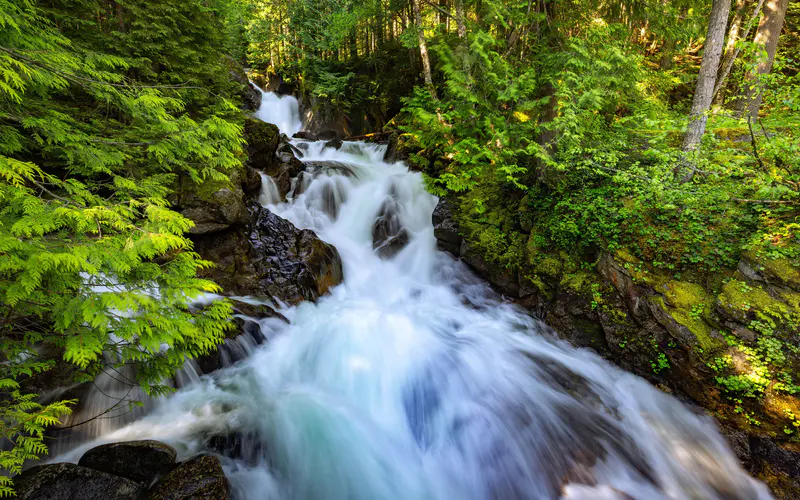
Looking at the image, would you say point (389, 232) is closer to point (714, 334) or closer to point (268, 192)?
point (268, 192)

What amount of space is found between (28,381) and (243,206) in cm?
482

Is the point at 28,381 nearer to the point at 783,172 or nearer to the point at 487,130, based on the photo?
the point at 487,130

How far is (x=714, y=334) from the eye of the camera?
496cm

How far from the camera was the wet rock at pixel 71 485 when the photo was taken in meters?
2.99

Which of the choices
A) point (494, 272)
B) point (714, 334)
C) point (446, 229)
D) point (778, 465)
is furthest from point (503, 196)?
point (778, 465)

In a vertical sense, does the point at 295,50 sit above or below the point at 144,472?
above

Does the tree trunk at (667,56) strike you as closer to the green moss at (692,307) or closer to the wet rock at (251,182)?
the green moss at (692,307)

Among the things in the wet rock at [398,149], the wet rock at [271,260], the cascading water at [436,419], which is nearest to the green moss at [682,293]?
the cascading water at [436,419]

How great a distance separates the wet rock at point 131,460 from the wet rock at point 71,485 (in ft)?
0.65

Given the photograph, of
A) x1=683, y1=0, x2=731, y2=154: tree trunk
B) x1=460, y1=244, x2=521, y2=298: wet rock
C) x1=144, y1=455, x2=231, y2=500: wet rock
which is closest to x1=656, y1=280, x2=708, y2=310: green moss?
x1=683, y1=0, x2=731, y2=154: tree trunk

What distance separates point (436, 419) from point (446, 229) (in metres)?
5.31

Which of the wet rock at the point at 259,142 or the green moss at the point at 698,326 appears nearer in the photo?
the green moss at the point at 698,326

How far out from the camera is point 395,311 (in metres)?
8.21

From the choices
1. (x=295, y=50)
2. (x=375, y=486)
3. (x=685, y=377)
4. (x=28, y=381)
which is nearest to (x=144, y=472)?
(x=28, y=381)
